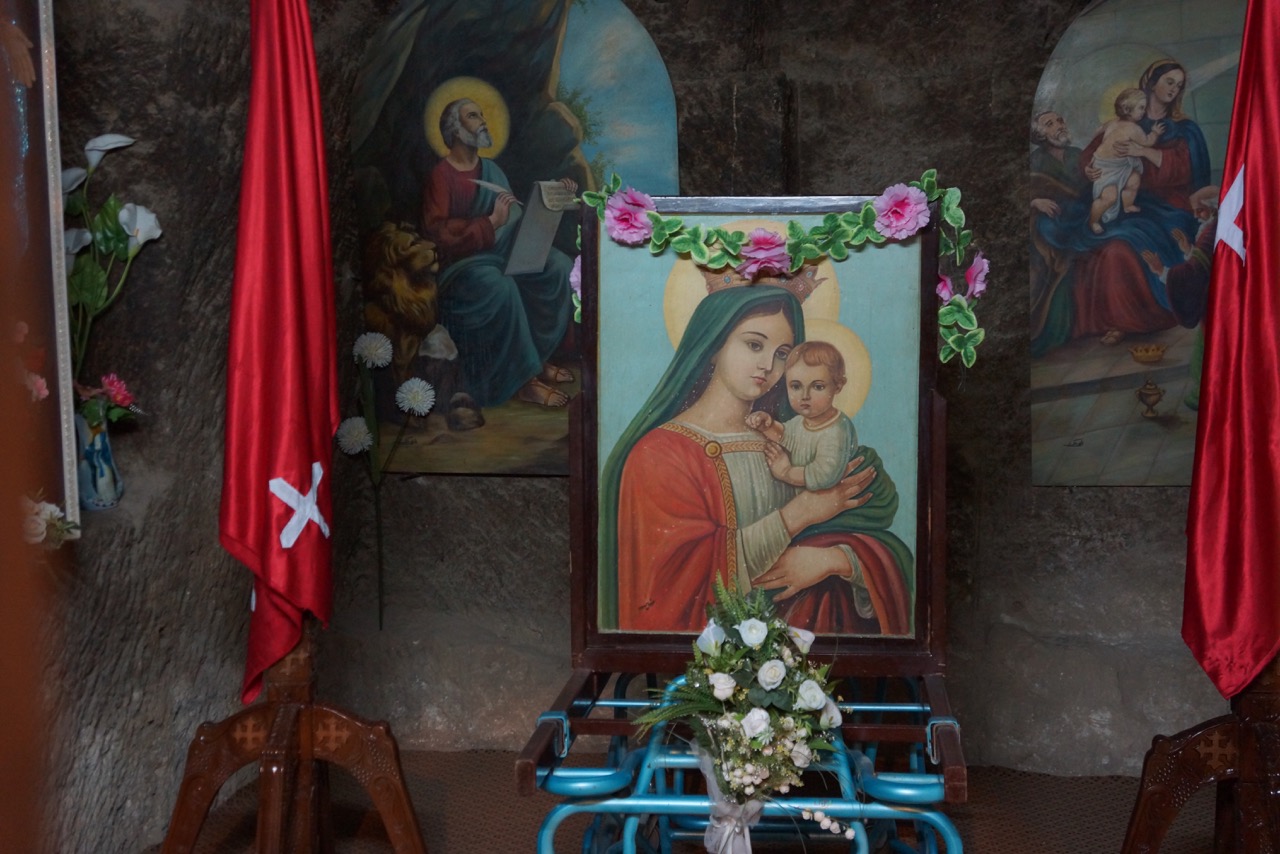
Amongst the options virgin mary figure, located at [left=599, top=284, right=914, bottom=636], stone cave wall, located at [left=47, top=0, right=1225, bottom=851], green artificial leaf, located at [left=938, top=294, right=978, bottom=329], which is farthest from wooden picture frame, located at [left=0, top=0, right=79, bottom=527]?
green artificial leaf, located at [left=938, top=294, right=978, bottom=329]

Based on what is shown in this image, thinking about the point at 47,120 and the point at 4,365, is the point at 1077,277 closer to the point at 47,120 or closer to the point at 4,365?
the point at 47,120

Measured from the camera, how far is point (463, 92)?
5.65 metres

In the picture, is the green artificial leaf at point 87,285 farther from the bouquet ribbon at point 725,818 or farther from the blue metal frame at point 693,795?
the bouquet ribbon at point 725,818

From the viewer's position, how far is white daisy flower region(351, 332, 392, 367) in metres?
5.71

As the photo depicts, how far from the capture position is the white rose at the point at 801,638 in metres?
3.16

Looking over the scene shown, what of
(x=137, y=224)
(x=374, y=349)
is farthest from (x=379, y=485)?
(x=137, y=224)

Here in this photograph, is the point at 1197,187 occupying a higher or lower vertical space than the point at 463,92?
lower

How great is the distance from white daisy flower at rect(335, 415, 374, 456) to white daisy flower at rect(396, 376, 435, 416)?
0.21 m

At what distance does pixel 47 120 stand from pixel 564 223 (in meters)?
2.42

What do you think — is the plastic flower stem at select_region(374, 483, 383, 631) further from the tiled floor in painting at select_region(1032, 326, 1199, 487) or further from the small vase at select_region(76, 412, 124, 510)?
the tiled floor in painting at select_region(1032, 326, 1199, 487)

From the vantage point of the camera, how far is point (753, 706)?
9.86ft

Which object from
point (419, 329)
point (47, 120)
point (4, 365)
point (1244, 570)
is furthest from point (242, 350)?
point (4, 365)

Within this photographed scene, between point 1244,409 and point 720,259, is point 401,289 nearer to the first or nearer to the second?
point 720,259

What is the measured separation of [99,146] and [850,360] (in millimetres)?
2614
